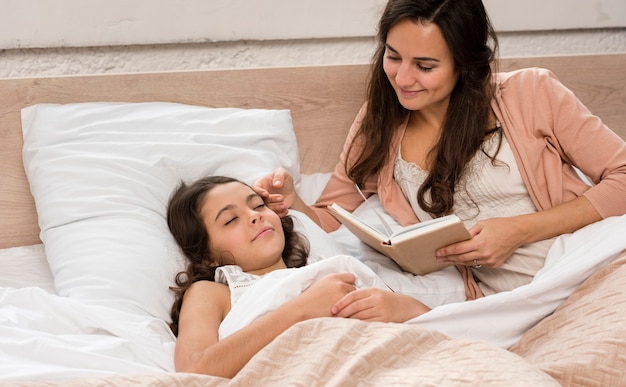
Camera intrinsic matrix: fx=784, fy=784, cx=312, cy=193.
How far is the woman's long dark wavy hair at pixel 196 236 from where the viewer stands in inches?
67.1

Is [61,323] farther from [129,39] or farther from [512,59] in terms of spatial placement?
[512,59]

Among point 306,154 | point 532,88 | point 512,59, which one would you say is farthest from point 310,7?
point 532,88

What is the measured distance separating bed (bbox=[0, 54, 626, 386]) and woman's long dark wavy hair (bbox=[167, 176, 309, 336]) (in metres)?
0.03

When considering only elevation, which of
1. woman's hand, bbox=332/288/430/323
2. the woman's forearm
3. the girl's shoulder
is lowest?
the girl's shoulder

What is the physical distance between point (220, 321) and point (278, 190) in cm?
46

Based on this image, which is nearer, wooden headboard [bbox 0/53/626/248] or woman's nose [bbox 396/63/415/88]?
woman's nose [bbox 396/63/415/88]

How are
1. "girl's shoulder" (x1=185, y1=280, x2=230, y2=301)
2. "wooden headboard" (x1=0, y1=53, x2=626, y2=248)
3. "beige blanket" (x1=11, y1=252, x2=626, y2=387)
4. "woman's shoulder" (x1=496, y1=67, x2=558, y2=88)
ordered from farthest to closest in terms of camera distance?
"wooden headboard" (x1=0, y1=53, x2=626, y2=248) < "woman's shoulder" (x1=496, y1=67, x2=558, y2=88) < "girl's shoulder" (x1=185, y1=280, x2=230, y2=301) < "beige blanket" (x1=11, y1=252, x2=626, y2=387)

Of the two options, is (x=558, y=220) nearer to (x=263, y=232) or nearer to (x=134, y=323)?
(x=263, y=232)

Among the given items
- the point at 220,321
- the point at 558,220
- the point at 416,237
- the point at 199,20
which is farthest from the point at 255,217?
the point at 199,20

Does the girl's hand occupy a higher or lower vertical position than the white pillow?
higher

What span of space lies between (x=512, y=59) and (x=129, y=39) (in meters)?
1.13

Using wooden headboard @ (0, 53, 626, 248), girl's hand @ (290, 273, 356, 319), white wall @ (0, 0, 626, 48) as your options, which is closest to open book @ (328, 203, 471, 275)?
girl's hand @ (290, 273, 356, 319)

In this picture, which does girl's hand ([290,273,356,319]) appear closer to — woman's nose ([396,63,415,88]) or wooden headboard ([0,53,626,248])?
woman's nose ([396,63,415,88])

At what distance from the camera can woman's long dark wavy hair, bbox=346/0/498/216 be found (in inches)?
67.0
